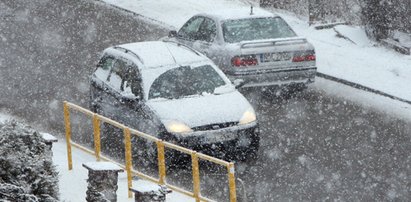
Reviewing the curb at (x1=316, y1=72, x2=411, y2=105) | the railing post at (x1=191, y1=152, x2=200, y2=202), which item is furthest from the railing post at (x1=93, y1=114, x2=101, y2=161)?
the curb at (x1=316, y1=72, x2=411, y2=105)

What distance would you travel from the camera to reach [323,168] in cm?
1450

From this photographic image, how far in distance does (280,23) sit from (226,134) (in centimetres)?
545

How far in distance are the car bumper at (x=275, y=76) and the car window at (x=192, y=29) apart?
7.06 ft

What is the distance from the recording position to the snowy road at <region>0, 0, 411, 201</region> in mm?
13812

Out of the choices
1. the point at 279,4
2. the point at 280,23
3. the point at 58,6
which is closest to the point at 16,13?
the point at 58,6

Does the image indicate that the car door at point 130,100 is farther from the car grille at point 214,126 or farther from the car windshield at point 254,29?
the car windshield at point 254,29

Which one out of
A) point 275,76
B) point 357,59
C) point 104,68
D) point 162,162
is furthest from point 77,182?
point 357,59

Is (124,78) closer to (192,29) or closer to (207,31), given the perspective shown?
(207,31)

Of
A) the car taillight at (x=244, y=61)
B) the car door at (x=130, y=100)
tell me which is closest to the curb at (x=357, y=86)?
the car taillight at (x=244, y=61)

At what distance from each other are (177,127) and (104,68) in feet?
9.69

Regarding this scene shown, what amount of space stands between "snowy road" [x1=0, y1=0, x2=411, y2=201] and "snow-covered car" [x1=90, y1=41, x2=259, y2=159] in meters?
0.58

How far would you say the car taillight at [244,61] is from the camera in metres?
17.8

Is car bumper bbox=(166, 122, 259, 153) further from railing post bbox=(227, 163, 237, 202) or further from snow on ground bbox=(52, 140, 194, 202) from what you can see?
railing post bbox=(227, 163, 237, 202)

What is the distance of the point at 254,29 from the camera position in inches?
739
